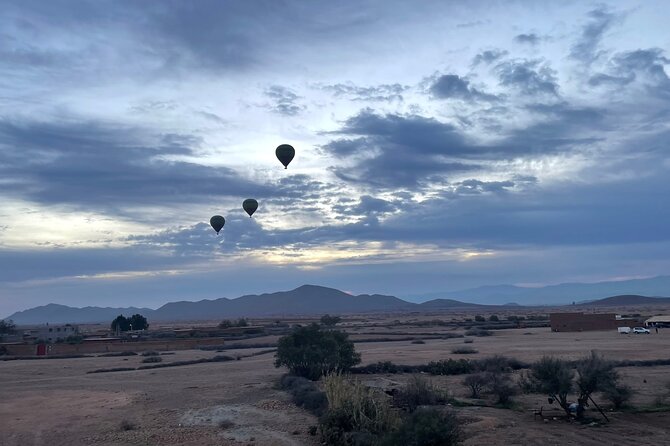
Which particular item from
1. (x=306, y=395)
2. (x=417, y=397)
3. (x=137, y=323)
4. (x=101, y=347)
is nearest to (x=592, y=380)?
(x=417, y=397)

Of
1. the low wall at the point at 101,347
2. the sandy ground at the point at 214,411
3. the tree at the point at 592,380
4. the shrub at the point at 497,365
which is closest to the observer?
the sandy ground at the point at 214,411

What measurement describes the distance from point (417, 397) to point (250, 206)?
138 feet

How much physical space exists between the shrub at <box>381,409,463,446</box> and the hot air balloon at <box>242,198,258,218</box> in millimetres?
49580

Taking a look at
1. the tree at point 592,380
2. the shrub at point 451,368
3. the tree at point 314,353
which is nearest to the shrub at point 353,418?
the tree at point 592,380

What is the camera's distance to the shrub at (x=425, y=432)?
17453mm

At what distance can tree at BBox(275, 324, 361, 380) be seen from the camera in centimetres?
4212

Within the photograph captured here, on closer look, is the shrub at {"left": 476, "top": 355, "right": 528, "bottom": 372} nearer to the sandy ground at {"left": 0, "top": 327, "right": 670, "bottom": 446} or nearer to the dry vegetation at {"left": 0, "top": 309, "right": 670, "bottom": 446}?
the dry vegetation at {"left": 0, "top": 309, "right": 670, "bottom": 446}

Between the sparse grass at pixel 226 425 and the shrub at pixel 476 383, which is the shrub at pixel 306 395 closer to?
the sparse grass at pixel 226 425

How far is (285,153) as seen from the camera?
5934 cm

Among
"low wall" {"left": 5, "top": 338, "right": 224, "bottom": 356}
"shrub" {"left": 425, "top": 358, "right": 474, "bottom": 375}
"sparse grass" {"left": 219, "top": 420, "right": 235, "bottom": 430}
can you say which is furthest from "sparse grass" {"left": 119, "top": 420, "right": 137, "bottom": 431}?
"low wall" {"left": 5, "top": 338, "right": 224, "bottom": 356}

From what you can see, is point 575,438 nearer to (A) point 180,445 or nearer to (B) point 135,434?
(A) point 180,445

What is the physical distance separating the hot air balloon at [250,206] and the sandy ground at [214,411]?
15.3m

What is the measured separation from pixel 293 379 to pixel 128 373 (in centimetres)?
2147

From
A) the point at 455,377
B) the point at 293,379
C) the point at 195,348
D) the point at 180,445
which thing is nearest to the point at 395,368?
the point at 455,377
